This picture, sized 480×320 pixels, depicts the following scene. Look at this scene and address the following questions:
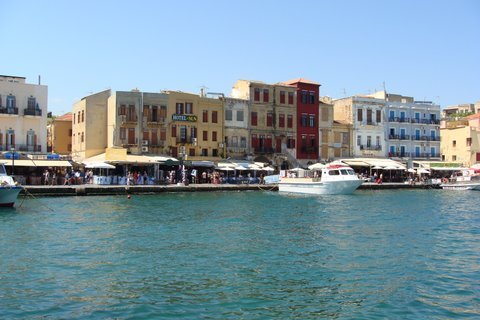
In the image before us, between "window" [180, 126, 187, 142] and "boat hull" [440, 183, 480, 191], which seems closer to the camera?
"window" [180, 126, 187, 142]

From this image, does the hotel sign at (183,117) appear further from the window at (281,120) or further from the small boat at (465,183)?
the small boat at (465,183)

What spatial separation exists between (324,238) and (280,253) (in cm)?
386

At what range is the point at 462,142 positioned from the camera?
74625mm

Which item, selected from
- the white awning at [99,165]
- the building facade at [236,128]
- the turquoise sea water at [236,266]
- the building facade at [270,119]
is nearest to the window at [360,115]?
the building facade at [270,119]

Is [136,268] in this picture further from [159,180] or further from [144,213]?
[159,180]

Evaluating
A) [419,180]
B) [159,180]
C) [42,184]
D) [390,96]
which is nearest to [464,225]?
[159,180]

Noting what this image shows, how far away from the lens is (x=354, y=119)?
67.1 metres

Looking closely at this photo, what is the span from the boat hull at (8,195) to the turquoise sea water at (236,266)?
115 centimetres

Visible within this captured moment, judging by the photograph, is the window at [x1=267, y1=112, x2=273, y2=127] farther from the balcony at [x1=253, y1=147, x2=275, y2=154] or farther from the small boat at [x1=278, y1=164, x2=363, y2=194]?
the small boat at [x1=278, y1=164, x2=363, y2=194]

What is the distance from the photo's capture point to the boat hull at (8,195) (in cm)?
3098

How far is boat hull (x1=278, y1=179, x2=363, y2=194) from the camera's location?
47406 mm

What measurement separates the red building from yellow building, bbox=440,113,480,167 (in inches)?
824

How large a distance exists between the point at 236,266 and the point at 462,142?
215ft

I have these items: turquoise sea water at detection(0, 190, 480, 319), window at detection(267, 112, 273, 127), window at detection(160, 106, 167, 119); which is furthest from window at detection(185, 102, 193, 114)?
turquoise sea water at detection(0, 190, 480, 319)
